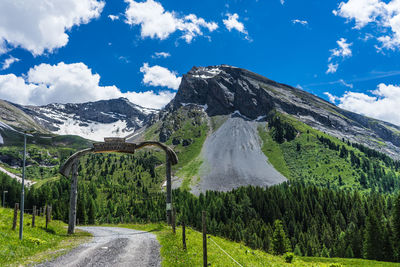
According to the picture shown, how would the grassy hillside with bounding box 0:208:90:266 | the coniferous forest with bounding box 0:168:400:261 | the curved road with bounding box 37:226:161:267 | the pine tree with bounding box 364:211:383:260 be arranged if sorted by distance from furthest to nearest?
the coniferous forest with bounding box 0:168:400:261
the pine tree with bounding box 364:211:383:260
the grassy hillside with bounding box 0:208:90:266
the curved road with bounding box 37:226:161:267

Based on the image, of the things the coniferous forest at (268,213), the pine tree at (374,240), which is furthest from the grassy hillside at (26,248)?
the pine tree at (374,240)

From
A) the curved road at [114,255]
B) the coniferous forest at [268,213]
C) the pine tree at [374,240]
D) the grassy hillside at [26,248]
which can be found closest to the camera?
the curved road at [114,255]

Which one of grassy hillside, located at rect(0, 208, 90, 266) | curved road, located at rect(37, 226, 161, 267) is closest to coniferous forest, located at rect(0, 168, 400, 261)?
grassy hillside, located at rect(0, 208, 90, 266)

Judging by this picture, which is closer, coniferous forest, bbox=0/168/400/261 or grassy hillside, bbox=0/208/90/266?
grassy hillside, bbox=0/208/90/266

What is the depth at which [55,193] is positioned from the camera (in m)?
145

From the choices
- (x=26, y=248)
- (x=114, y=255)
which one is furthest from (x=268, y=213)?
(x=26, y=248)

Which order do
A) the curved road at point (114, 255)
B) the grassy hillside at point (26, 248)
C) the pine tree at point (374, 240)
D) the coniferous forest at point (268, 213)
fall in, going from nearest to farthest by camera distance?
the curved road at point (114, 255)
the grassy hillside at point (26, 248)
the pine tree at point (374, 240)
the coniferous forest at point (268, 213)

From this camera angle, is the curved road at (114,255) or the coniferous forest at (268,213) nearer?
the curved road at (114,255)

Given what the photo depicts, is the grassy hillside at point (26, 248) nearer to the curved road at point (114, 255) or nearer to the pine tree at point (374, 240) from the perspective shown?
the curved road at point (114, 255)

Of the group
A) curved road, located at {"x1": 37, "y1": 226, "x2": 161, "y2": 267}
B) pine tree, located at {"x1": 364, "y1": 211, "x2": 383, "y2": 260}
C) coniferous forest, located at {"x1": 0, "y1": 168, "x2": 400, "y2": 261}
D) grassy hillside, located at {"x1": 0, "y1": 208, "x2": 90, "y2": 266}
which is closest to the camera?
curved road, located at {"x1": 37, "y1": 226, "x2": 161, "y2": 267}

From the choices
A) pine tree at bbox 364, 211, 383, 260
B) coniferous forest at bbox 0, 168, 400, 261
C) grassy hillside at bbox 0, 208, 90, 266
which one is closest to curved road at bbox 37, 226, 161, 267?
grassy hillside at bbox 0, 208, 90, 266

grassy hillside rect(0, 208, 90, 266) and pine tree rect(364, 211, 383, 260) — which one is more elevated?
grassy hillside rect(0, 208, 90, 266)

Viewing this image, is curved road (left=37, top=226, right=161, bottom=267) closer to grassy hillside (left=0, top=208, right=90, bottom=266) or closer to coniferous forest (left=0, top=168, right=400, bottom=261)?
grassy hillside (left=0, top=208, right=90, bottom=266)

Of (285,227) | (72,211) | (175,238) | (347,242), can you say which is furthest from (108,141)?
(285,227)
